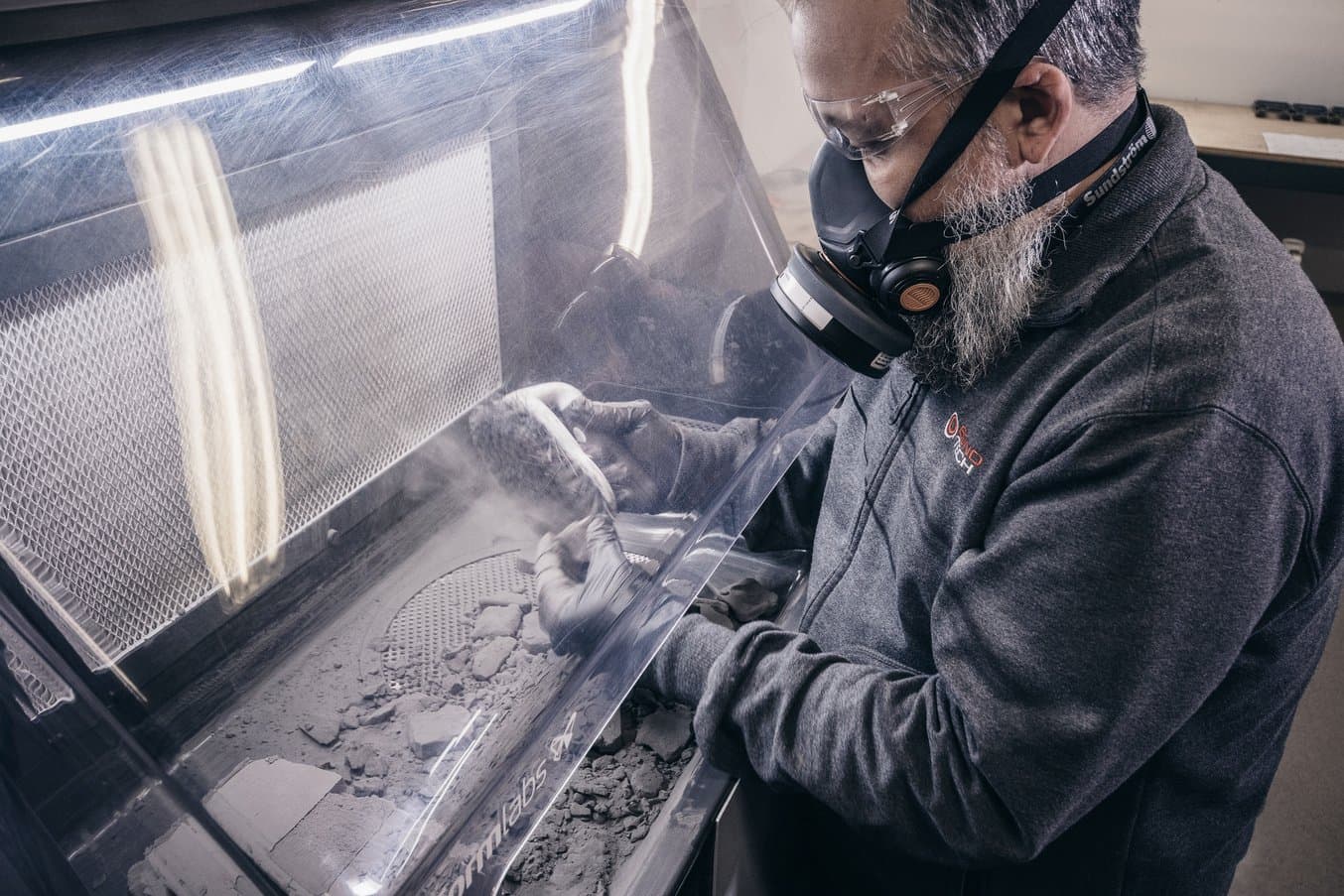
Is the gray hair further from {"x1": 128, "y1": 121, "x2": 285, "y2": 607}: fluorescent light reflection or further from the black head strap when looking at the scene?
{"x1": 128, "y1": 121, "x2": 285, "y2": 607}: fluorescent light reflection

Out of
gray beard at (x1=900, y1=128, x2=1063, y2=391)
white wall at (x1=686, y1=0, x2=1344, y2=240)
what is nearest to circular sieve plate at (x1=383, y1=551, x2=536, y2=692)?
gray beard at (x1=900, y1=128, x2=1063, y2=391)

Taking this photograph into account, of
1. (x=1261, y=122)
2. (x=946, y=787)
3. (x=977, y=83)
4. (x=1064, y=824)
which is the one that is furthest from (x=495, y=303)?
(x=1261, y=122)

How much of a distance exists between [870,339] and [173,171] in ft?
2.65

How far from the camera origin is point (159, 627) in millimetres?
762

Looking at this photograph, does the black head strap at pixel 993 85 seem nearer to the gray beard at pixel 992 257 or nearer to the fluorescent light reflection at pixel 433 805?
the gray beard at pixel 992 257

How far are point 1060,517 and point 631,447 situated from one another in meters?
0.49

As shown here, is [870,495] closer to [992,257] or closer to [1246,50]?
[992,257]

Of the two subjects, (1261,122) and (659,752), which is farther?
(1261,122)

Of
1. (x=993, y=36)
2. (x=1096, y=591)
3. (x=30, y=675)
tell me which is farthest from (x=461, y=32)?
(x=1096, y=591)

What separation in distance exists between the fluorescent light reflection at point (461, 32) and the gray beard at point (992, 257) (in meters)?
0.54

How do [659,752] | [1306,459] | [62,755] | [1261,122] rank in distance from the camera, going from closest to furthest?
[62,755] < [1306,459] < [659,752] < [1261,122]

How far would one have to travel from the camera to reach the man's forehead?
96cm

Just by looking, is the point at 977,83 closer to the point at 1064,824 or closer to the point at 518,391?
the point at 518,391

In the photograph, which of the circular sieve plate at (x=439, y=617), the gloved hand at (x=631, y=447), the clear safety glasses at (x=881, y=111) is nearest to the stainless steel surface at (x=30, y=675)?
the circular sieve plate at (x=439, y=617)
